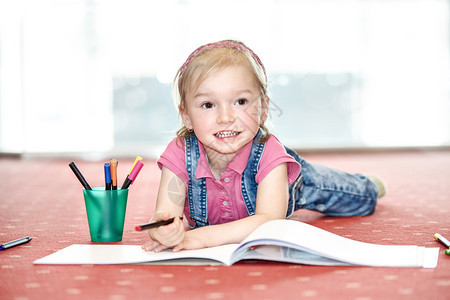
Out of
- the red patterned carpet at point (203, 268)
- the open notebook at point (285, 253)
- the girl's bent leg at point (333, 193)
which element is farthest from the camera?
the girl's bent leg at point (333, 193)

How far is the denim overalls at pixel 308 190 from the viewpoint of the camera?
4.14 ft

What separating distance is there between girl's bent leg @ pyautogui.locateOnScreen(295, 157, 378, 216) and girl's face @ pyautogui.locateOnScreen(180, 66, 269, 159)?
33 centimetres

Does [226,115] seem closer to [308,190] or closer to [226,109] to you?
[226,109]

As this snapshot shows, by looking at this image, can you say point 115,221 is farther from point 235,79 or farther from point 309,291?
point 309,291

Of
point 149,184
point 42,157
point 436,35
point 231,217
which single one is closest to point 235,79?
point 231,217

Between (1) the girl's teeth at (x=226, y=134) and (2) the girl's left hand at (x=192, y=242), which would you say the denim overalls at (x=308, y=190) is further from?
(2) the girl's left hand at (x=192, y=242)

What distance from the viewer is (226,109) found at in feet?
3.80

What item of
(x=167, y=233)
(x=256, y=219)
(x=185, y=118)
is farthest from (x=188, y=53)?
(x=167, y=233)

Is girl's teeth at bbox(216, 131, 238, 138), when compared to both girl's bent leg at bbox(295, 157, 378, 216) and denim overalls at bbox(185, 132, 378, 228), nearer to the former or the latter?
denim overalls at bbox(185, 132, 378, 228)

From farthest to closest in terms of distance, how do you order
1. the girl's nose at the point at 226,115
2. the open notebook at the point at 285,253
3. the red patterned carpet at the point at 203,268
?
the girl's nose at the point at 226,115
the open notebook at the point at 285,253
the red patterned carpet at the point at 203,268

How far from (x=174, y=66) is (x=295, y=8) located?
1.00 m

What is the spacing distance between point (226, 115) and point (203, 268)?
336 mm

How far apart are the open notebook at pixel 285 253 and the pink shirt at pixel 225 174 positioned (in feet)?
0.81

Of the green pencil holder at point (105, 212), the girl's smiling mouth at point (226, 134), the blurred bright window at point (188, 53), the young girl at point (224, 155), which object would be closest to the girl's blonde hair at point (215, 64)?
the young girl at point (224, 155)
